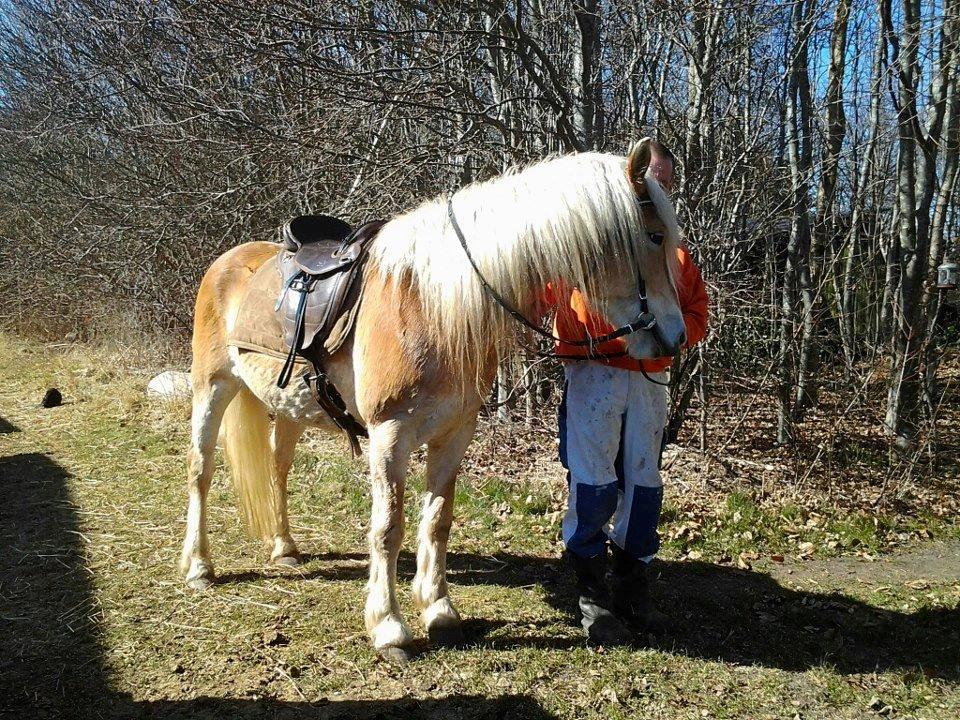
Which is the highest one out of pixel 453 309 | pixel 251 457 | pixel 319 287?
pixel 319 287

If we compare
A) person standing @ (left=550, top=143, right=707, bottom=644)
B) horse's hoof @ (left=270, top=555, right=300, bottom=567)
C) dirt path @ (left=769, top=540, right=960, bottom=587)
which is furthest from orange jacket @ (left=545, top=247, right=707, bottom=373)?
horse's hoof @ (left=270, top=555, right=300, bottom=567)

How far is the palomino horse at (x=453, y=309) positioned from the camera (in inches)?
96.7

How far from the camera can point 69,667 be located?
2.88 meters

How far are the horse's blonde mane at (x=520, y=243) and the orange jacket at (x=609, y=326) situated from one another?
0.20 m

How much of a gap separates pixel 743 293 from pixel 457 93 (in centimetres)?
247

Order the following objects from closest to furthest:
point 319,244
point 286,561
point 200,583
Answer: point 319,244
point 200,583
point 286,561

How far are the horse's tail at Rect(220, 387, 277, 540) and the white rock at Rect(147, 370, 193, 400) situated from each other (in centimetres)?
366

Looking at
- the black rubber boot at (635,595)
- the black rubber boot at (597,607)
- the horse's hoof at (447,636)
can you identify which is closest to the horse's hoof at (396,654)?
the horse's hoof at (447,636)

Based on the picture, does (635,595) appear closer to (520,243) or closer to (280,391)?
(520,243)

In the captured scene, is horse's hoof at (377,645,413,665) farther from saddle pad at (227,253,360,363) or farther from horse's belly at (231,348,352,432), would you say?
saddle pad at (227,253,360,363)

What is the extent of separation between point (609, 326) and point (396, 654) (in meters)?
1.55

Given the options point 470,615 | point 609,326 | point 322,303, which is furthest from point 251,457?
point 609,326

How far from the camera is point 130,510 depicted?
4.77 m

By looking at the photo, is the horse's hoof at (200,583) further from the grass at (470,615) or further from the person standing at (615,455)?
the person standing at (615,455)
